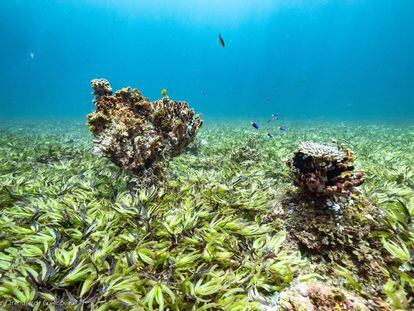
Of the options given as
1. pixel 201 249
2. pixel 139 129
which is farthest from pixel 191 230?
pixel 139 129

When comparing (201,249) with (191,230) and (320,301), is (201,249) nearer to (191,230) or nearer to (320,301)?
(191,230)

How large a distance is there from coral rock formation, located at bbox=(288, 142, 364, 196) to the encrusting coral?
334 cm

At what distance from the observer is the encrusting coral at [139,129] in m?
5.39

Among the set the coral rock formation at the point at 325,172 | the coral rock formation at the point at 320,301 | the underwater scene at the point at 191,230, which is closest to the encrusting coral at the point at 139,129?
the underwater scene at the point at 191,230

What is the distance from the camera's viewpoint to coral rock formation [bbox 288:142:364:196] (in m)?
3.93

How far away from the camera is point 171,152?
6.58 metres

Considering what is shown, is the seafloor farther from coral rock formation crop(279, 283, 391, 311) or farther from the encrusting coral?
the encrusting coral

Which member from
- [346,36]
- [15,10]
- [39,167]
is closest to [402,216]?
[39,167]

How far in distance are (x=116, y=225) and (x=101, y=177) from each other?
106 inches

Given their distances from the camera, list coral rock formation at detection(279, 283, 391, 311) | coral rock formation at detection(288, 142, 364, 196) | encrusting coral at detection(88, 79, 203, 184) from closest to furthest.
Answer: coral rock formation at detection(279, 283, 391, 311) → coral rock formation at detection(288, 142, 364, 196) → encrusting coral at detection(88, 79, 203, 184)

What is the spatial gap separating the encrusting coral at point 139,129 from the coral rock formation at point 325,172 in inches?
131

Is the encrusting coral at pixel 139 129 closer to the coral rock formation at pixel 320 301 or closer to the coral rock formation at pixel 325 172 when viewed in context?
the coral rock formation at pixel 325 172

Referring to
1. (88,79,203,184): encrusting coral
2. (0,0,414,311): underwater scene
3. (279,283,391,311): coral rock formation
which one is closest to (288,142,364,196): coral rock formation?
(0,0,414,311): underwater scene

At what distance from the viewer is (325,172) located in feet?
13.2
